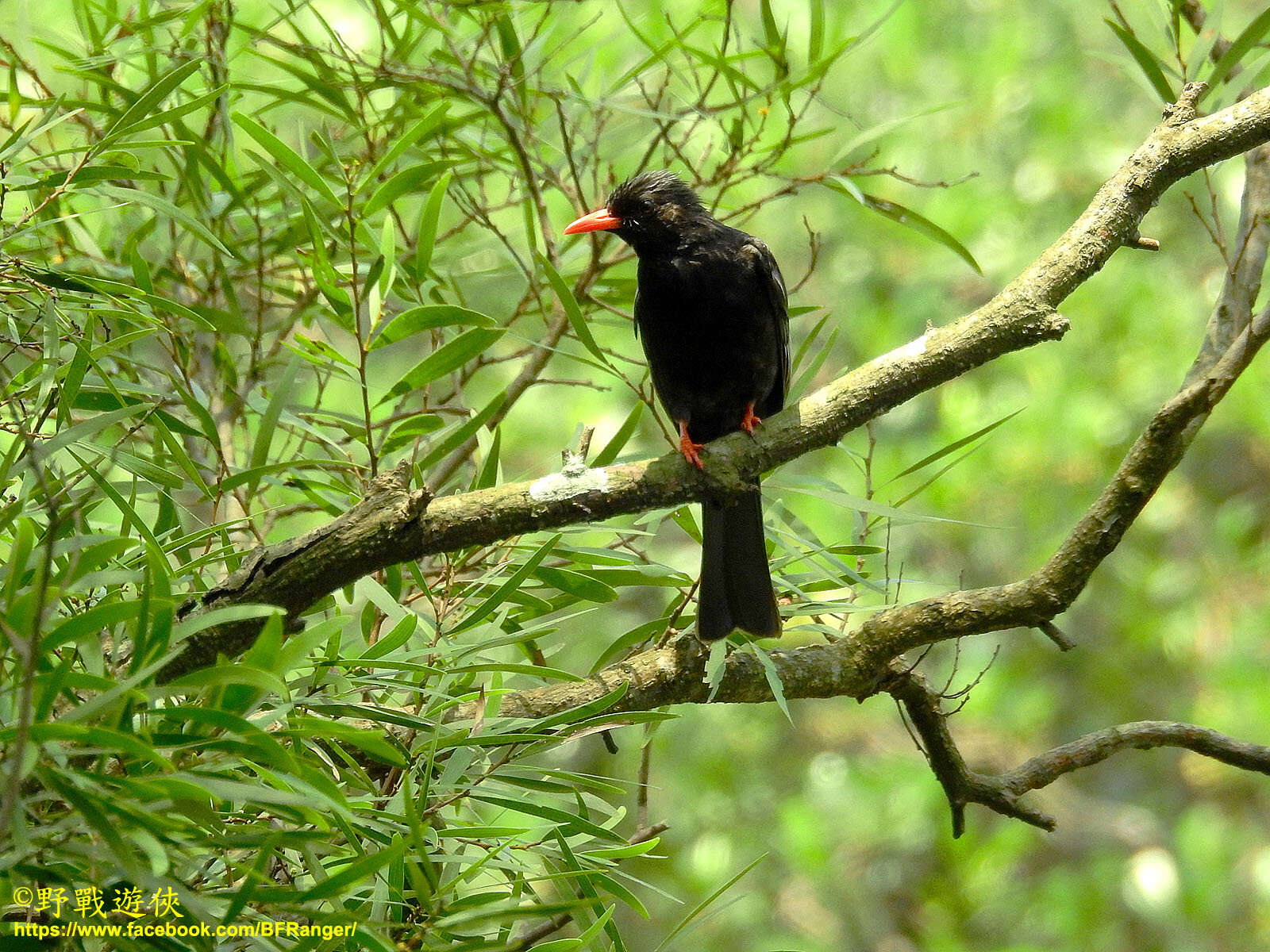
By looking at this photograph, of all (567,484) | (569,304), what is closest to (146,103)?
(569,304)

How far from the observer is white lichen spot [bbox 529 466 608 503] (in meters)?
1.76

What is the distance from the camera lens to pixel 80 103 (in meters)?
2.11

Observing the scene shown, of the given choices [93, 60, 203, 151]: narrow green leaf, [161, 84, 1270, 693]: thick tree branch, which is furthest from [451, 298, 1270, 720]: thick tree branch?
A: [93, 60, 203, 151]: narrow green leaf

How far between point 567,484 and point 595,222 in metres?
1.38

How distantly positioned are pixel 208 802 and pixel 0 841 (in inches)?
12.8

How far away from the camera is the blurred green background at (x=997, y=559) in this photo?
553 cm

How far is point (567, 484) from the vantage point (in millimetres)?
1784

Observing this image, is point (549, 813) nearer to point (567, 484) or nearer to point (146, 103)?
point (567, 484)

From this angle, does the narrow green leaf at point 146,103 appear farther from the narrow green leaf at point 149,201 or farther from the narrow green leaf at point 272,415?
the narrow green leaf at point 272,415

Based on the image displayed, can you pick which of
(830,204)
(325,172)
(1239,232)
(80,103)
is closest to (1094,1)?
(830,204)

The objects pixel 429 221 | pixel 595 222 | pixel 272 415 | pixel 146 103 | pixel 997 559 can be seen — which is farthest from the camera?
pixel 997 559

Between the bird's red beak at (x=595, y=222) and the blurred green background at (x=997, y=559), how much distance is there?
2.21 metres

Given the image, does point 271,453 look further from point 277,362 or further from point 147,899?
point 147,899

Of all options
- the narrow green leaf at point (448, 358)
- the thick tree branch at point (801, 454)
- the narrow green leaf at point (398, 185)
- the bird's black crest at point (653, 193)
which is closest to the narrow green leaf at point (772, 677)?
the thick tree branch at point (801, 454)
